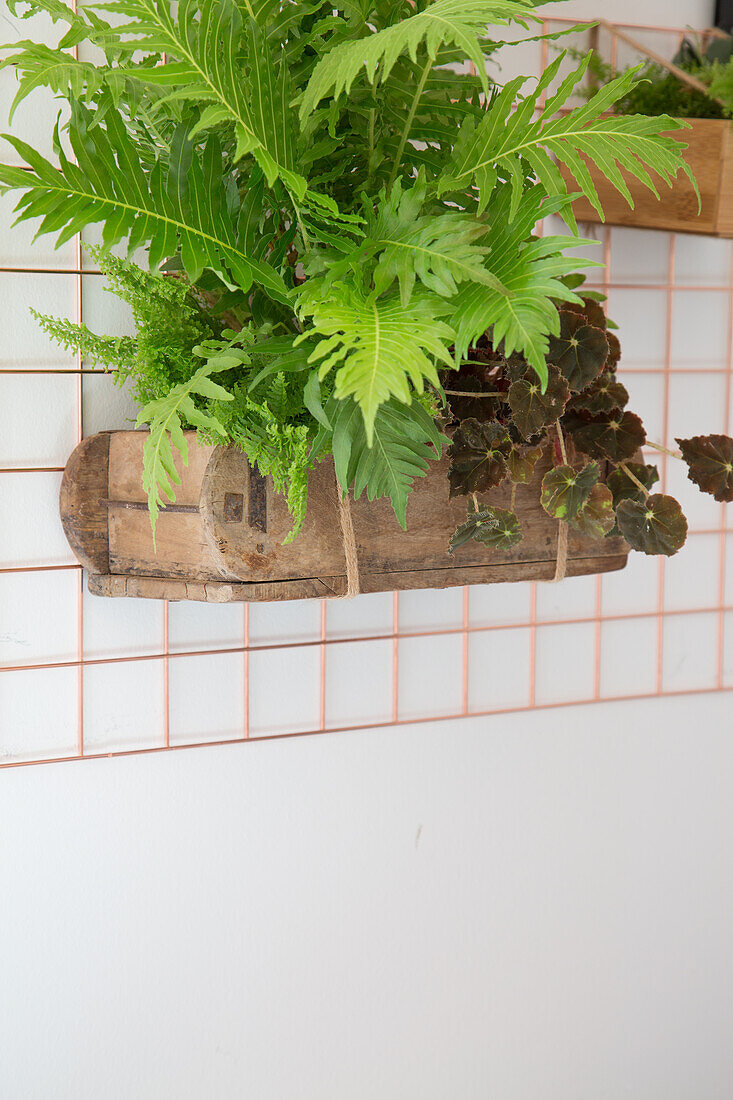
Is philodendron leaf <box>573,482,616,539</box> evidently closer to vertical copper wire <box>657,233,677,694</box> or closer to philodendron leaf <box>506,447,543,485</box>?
philodendron leaf <box>506,447,543,485</box>

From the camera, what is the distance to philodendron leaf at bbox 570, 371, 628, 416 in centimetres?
96

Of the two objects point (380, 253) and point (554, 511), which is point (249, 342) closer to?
point (380, 253)

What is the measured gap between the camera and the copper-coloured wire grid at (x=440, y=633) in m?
1.11

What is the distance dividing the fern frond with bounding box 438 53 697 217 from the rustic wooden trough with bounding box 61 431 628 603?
0.27 m

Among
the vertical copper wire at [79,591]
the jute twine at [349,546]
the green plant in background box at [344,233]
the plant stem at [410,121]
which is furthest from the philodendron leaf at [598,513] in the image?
Answer: the vertical copper wire at [79,591]

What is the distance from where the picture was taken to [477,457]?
90 cm

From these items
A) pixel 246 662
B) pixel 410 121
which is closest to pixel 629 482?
pixel 410 121

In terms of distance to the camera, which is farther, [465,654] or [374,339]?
[465,654]

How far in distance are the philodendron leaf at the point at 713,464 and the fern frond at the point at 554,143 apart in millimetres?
294

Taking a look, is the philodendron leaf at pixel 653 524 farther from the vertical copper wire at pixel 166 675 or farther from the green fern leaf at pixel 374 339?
the vertical copper wire at pixel 166 675

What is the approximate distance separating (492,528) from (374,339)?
0.28 m

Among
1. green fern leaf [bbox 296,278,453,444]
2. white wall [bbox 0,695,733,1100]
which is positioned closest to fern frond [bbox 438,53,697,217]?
green fern leaf [bbox 296,278,453,444]

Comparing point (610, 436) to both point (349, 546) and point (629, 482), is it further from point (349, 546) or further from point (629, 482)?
point (349, 546)

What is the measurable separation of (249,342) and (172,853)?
2.21 feet
